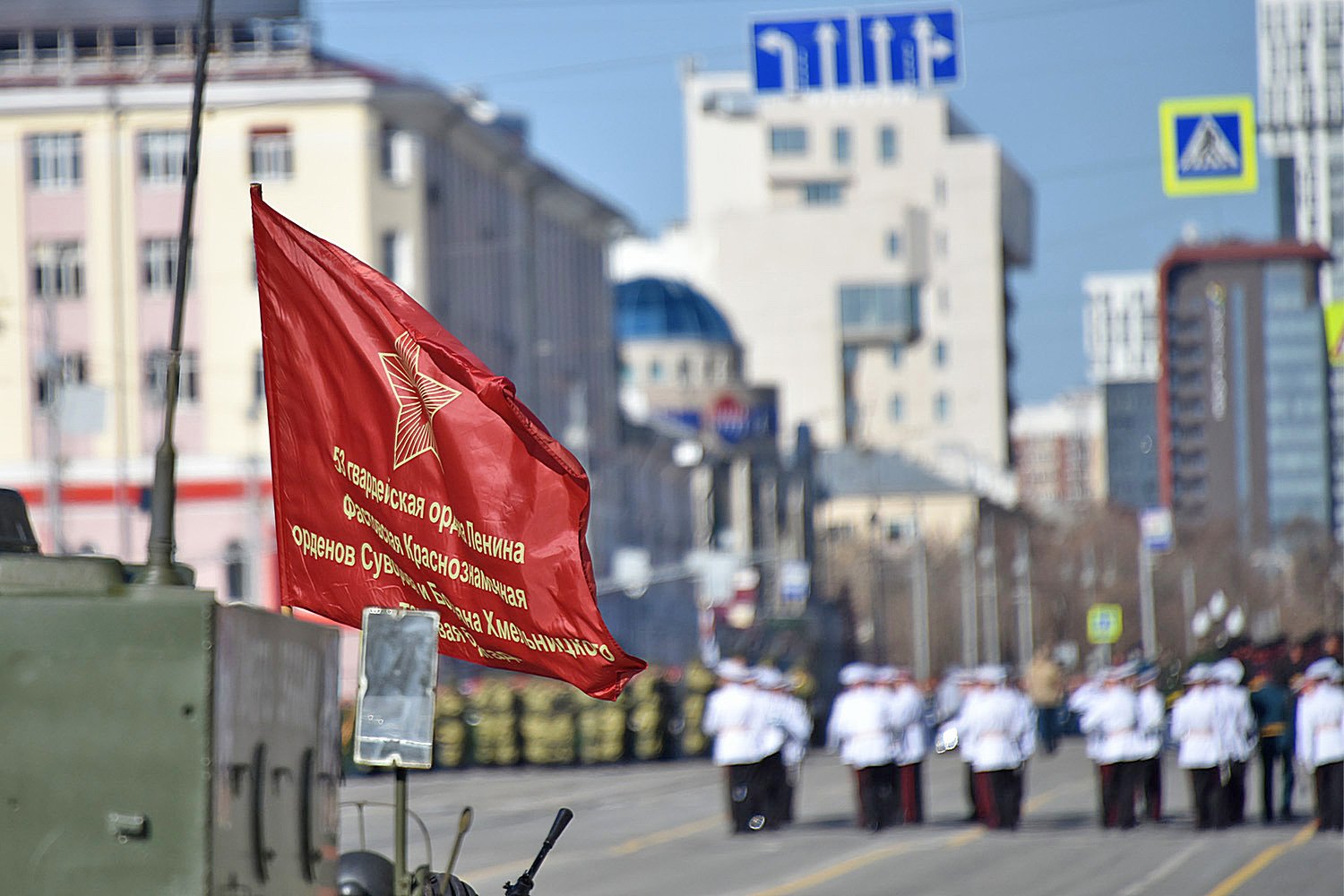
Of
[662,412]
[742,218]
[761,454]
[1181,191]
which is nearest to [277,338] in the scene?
[1181,191]

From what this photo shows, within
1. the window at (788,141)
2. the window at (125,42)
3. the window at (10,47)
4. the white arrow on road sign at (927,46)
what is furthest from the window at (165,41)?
the window at (788,141)

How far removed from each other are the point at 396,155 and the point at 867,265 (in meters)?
94.1

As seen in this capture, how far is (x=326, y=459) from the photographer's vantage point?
7.61m

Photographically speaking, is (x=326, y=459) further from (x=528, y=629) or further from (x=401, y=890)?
(x=401, y=890)

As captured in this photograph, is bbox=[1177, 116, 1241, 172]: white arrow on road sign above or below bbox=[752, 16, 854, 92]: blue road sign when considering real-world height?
below

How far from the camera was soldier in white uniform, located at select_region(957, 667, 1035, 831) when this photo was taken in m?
24.6

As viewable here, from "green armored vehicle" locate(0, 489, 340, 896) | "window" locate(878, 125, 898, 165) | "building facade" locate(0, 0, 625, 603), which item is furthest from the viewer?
"window" locate(878, 125, 898, 165)

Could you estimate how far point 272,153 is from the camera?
59750 mm

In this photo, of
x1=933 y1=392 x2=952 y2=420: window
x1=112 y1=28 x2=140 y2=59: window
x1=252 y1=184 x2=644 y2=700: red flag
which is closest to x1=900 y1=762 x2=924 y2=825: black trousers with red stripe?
x1=252 y1=184 x2=644 y2=700: red flag

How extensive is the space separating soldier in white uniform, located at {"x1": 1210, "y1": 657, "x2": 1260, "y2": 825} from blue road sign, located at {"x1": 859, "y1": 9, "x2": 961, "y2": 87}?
8.11m

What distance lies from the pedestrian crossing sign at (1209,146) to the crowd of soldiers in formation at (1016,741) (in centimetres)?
532

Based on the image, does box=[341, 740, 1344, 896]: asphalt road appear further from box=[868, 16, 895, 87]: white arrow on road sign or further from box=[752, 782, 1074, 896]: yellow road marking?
box=[868, 16, 895, 87]: white arrow on road sign

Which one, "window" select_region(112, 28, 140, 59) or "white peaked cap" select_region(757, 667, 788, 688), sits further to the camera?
"window" select_region(112, 28, 140, 59)

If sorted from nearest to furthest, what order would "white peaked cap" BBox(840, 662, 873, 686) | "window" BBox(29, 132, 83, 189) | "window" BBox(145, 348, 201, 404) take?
"white peaked cap" BBox(840, 662, 873, 686) < "window" BBox(145, 348, 201, 404) < "window" BBox(29, 132, 83, 189)
